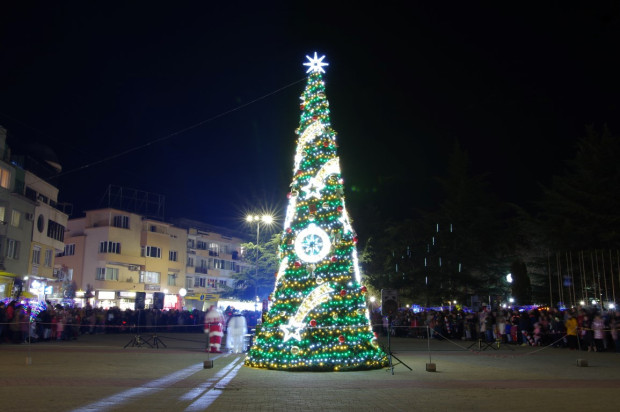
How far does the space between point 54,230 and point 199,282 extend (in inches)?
1025

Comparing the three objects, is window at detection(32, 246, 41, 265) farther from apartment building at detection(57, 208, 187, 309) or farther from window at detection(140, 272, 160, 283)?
window at detection(140, 272, 160, 283)

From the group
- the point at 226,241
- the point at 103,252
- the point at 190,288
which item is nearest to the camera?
the point at 103,252

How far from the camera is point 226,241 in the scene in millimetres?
74688

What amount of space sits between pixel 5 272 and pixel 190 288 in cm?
3324

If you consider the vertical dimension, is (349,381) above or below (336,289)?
below

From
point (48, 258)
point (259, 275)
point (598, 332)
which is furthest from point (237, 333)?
point (48, 258)

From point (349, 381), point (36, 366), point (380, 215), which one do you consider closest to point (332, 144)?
point (349, 381)

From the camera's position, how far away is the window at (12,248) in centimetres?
3622

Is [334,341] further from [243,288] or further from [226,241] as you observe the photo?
[226,241]

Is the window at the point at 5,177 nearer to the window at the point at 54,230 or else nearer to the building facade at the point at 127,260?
the window at the point at 54,230

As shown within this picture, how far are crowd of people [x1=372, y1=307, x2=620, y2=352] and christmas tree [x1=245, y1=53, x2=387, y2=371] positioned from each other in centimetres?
393

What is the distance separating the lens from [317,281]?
→ 14281mm

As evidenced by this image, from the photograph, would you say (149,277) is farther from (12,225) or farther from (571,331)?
(571,331)

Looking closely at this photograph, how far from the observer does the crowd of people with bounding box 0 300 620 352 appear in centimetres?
2108
